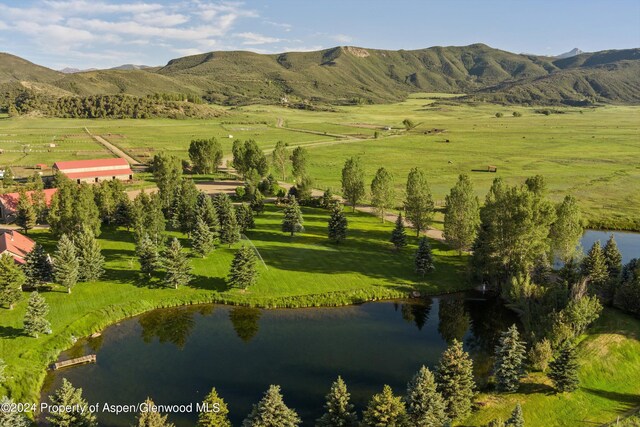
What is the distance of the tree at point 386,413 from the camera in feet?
105

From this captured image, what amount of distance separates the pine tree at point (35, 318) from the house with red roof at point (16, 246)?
16751 millimetres

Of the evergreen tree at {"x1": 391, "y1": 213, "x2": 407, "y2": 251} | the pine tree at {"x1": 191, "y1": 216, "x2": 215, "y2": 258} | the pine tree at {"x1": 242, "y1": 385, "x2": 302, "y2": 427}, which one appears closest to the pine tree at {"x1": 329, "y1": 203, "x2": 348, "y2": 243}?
the evergreen tree at {"x1": 391, "y1": 213, "x2": 407, "y2": 251}

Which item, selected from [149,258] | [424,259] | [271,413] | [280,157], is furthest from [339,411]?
[280,157]

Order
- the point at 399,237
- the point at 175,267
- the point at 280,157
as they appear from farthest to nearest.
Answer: the point at 280,157, the point at 399,237, the point at 175,267

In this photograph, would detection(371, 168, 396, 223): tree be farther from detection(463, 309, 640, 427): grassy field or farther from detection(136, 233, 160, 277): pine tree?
detection(463, 309, 640, 427): grassy field

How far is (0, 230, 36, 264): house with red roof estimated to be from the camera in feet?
205

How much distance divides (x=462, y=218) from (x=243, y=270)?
37.3 meters

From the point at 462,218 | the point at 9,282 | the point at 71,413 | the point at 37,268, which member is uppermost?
the point at 462,218

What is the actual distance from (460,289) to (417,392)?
115ft

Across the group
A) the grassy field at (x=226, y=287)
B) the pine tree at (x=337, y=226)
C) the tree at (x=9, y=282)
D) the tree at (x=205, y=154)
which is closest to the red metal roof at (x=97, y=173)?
the tree at (x=205, y=154)

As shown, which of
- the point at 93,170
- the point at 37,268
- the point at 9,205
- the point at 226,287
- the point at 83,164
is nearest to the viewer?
the point at 37,268

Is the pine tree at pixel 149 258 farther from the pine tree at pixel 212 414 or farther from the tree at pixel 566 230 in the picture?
the tree at pixel 566 230

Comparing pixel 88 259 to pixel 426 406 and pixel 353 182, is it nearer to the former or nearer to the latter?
pixel 426 406

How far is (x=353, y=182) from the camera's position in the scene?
10125 cm
